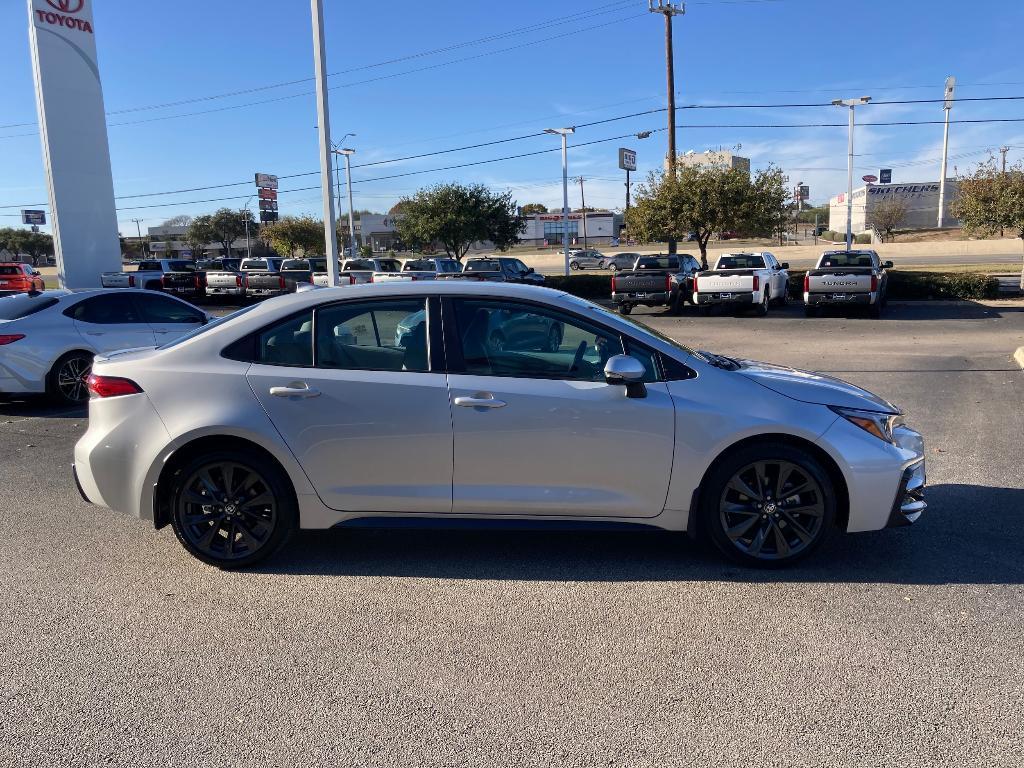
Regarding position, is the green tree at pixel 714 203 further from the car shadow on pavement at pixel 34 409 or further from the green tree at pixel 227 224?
the green tree at pixel 227 224

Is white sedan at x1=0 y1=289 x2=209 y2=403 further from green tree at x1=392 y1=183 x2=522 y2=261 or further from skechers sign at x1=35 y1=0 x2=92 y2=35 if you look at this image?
green tree at x1=392 y1=183 x2=522 y2=261

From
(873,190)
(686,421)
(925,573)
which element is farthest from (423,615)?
A: (873,190)

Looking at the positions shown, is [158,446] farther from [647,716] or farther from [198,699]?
[647,716]

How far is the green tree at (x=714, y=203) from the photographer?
29.0m

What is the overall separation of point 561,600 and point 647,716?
1.11 metres

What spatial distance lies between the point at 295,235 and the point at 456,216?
1136 inches

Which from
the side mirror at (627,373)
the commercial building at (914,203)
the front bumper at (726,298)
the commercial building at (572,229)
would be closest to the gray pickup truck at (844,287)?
the front bumper at (726,298)

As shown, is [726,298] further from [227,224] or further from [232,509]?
[227,224]

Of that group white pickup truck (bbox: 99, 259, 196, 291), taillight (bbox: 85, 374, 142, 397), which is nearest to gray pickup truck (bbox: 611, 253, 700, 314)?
white pickup truck (bbox: 99, 259, 196, 291)

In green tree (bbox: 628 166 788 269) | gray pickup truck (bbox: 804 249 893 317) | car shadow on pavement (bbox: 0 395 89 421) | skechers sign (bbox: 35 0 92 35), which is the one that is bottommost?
car shadow on pavement (bbox: 0 395 89 421)

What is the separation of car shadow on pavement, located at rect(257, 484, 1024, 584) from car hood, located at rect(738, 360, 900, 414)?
894 mm

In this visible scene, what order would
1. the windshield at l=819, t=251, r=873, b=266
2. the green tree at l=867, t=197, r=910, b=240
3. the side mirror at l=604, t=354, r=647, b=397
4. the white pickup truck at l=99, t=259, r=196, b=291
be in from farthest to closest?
the green tree at l=867, t=197, r=910, b=240
the white pickup truck at l=99, t=259, r=196, b=291
the windshield at l=819, t=251, r=873, b=266
the side mirror at l=604, t=354, r=647, b=397

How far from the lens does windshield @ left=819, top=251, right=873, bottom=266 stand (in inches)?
850

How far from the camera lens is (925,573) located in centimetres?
444
